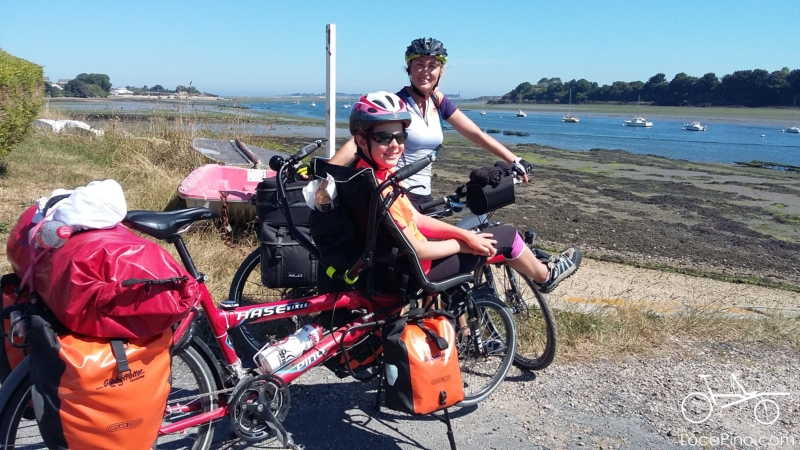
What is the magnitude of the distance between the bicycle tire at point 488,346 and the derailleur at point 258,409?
127 centimetres

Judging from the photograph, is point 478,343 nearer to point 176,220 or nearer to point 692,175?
point 176,220

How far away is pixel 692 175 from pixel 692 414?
63.9 ft

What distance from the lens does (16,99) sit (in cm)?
872

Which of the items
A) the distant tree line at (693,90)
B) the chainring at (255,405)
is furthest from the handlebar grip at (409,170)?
the distant tree line at (693,90)

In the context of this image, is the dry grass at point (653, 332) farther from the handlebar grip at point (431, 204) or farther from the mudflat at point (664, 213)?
the mudflat at point (664, 213)

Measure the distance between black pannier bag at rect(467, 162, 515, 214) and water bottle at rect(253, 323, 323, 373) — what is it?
1.20 metres

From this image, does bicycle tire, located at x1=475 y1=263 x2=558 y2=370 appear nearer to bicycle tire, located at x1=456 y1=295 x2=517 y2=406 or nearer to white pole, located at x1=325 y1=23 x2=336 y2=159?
bicycle tire, located at x1=456 y1=295 x2=517 y2=406

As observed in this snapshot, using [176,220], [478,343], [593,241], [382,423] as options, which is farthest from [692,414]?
[593,241]

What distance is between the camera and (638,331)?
4.98 m

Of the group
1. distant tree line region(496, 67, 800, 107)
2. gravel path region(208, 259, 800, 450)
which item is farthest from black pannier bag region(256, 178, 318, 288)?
distant tree line region(496, 67, 800, 107)

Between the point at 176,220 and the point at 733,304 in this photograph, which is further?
the point at 733,304

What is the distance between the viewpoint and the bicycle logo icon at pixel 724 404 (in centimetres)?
386

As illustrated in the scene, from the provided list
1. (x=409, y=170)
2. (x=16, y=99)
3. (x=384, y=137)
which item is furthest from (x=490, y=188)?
(x=16, y=99)

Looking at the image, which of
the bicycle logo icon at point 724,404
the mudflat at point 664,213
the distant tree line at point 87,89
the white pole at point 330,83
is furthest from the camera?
the distant tree line at point 87,89
